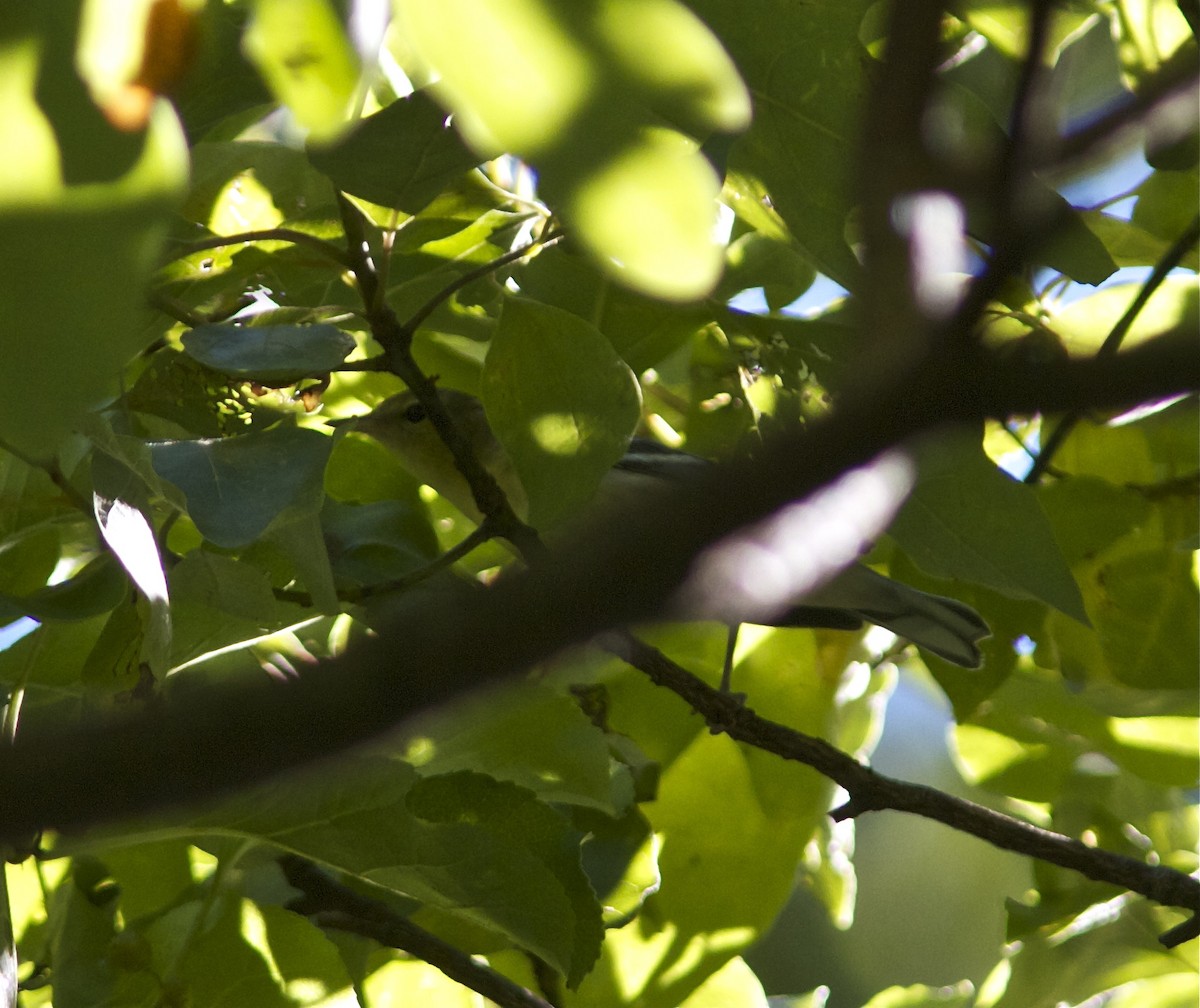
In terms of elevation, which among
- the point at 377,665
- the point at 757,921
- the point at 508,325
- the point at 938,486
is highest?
the point at 377,665

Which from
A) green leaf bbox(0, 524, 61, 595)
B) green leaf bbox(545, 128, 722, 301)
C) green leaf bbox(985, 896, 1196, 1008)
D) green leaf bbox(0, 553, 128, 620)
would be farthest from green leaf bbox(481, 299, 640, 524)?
green leaf bbox(985, 896, 1196, 1008)

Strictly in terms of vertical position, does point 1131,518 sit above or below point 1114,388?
below

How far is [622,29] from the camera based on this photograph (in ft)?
1.51

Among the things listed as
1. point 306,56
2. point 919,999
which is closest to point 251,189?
point 306,56

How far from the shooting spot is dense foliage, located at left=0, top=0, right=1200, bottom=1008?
12.9 inches

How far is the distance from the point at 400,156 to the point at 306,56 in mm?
485

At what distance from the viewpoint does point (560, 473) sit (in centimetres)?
107

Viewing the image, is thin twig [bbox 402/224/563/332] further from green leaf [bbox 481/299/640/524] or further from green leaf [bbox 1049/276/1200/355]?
green leaf [bbox 1049/276/1200/355]

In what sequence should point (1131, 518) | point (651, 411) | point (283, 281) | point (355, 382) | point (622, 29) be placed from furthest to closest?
1. point (651, 411)
2. point (355, 382)
3. point (1131, 518)
4. point (283, 281)
5. point (622, 29)

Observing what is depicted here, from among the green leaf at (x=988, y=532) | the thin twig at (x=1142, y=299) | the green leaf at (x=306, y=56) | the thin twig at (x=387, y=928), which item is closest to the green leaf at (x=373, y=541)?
the thin twig at (x=387, y=928)

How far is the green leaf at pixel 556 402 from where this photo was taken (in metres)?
1.06

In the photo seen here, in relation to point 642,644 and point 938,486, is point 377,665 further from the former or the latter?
point 642,644

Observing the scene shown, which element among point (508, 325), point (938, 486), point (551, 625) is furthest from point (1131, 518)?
point (551, 625)

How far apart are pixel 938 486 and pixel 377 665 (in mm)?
935
